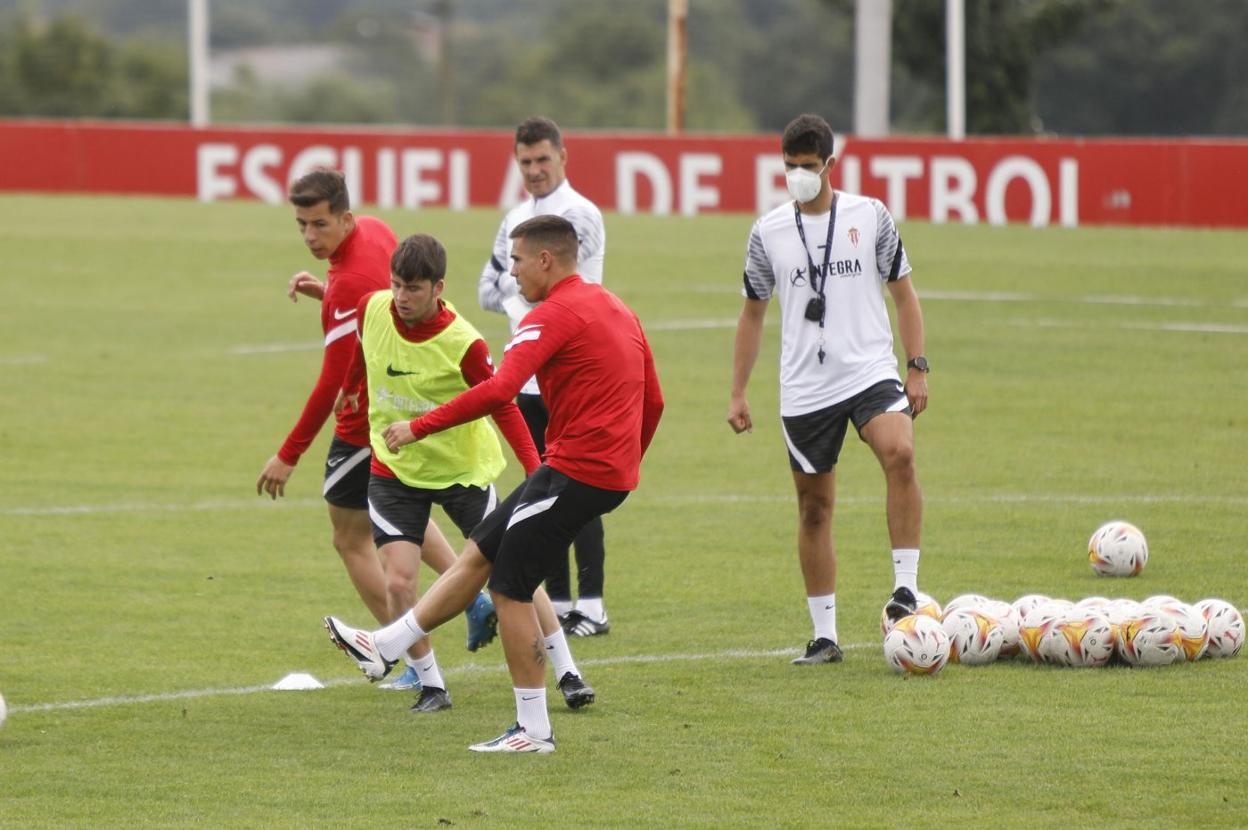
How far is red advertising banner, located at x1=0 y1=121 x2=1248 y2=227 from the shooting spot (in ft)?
96.3

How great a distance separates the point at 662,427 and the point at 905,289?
7.91 metres

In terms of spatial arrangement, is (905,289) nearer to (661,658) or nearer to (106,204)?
(661,658)

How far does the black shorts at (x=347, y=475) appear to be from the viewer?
28.6 feet

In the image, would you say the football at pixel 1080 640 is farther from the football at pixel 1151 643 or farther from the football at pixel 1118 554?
the football at pixel 1118 554

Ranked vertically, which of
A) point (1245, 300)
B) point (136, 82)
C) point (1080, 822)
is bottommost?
point (1080, 822)

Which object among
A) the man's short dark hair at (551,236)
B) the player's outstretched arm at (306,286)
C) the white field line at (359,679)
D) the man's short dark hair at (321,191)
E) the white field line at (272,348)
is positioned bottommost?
the white field line at (359,679)

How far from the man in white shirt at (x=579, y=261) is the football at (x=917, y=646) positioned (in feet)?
5.84

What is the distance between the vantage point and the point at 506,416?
8008 mm

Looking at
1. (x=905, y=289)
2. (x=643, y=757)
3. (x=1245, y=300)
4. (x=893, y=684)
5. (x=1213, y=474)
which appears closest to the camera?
(x=643, y=757)

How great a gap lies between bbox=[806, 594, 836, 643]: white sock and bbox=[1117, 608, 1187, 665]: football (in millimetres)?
1249

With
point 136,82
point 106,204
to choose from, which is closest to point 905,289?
point 106,204

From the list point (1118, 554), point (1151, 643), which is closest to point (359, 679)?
point (1151, 643)

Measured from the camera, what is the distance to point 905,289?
30.8 ft

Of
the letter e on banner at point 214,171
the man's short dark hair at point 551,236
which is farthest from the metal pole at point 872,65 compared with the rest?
the man's short dark hair at point 551,236
